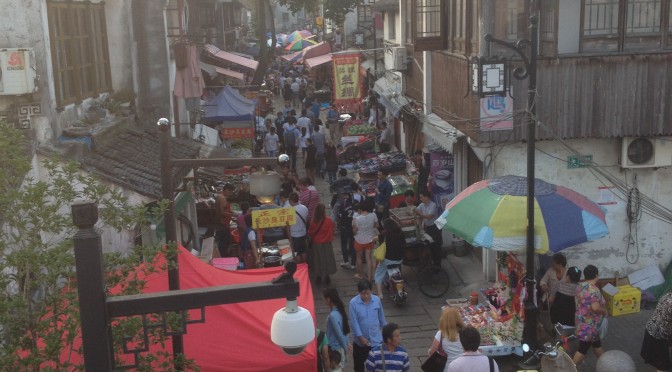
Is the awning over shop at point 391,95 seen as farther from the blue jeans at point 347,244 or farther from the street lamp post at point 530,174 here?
the street lamp post at point 530,174

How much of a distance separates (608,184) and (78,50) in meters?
9.66

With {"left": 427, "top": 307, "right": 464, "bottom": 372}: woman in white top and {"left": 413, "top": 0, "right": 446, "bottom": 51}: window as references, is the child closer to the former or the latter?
{"left": 427, "top": 307, "right": 464, "bottom": 372}: woman in white top

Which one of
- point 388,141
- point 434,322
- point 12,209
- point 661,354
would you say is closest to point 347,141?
point 388,141

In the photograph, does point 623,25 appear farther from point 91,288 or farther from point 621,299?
point 91,288

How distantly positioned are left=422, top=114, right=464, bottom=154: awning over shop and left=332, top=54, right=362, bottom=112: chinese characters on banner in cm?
560

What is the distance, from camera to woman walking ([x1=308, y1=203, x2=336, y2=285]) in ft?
47.8

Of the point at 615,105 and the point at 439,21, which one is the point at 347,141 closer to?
the point at 439,21


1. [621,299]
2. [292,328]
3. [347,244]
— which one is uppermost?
[292,328]

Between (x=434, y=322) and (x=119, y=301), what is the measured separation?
910 centimetres

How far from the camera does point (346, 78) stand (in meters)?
23.0

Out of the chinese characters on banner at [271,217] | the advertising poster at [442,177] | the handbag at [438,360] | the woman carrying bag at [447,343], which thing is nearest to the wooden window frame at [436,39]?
the advertising poster at [442,177]

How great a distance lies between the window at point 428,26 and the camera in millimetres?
15973

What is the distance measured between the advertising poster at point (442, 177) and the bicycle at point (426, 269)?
2584mm

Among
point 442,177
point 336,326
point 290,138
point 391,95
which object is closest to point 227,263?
point 336,326
